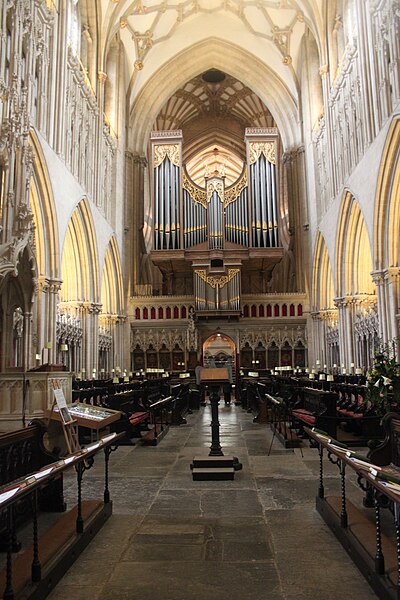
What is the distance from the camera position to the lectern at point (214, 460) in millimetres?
6547

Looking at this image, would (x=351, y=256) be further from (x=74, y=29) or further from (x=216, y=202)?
(x=74, y=29)

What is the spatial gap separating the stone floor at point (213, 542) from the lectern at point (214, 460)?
0.45 ft

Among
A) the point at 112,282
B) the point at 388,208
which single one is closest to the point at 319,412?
the point at 388,208

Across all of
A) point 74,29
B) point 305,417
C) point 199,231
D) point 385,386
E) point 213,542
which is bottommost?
point 213,542

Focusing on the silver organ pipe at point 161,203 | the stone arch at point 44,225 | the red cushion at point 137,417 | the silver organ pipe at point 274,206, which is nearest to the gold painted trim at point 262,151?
the silver organ pipe at point 274,206

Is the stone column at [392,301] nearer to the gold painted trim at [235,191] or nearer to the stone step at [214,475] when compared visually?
the stone step at [214,475]

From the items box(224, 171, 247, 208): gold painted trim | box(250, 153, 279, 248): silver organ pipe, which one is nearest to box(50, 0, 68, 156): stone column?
box(250, 153, 279, 248): silver organ pipe

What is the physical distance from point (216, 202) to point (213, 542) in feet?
76.0

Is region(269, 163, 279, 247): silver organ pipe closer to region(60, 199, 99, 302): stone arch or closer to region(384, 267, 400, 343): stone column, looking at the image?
region(60, 199, 99, 302): stone arch

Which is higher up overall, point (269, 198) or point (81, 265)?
point (269, 198)

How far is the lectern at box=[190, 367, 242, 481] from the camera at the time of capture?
655cm

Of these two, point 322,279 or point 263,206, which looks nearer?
point 322,279

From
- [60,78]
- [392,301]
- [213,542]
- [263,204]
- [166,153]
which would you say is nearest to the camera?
[213,542]

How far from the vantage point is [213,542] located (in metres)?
4.23
